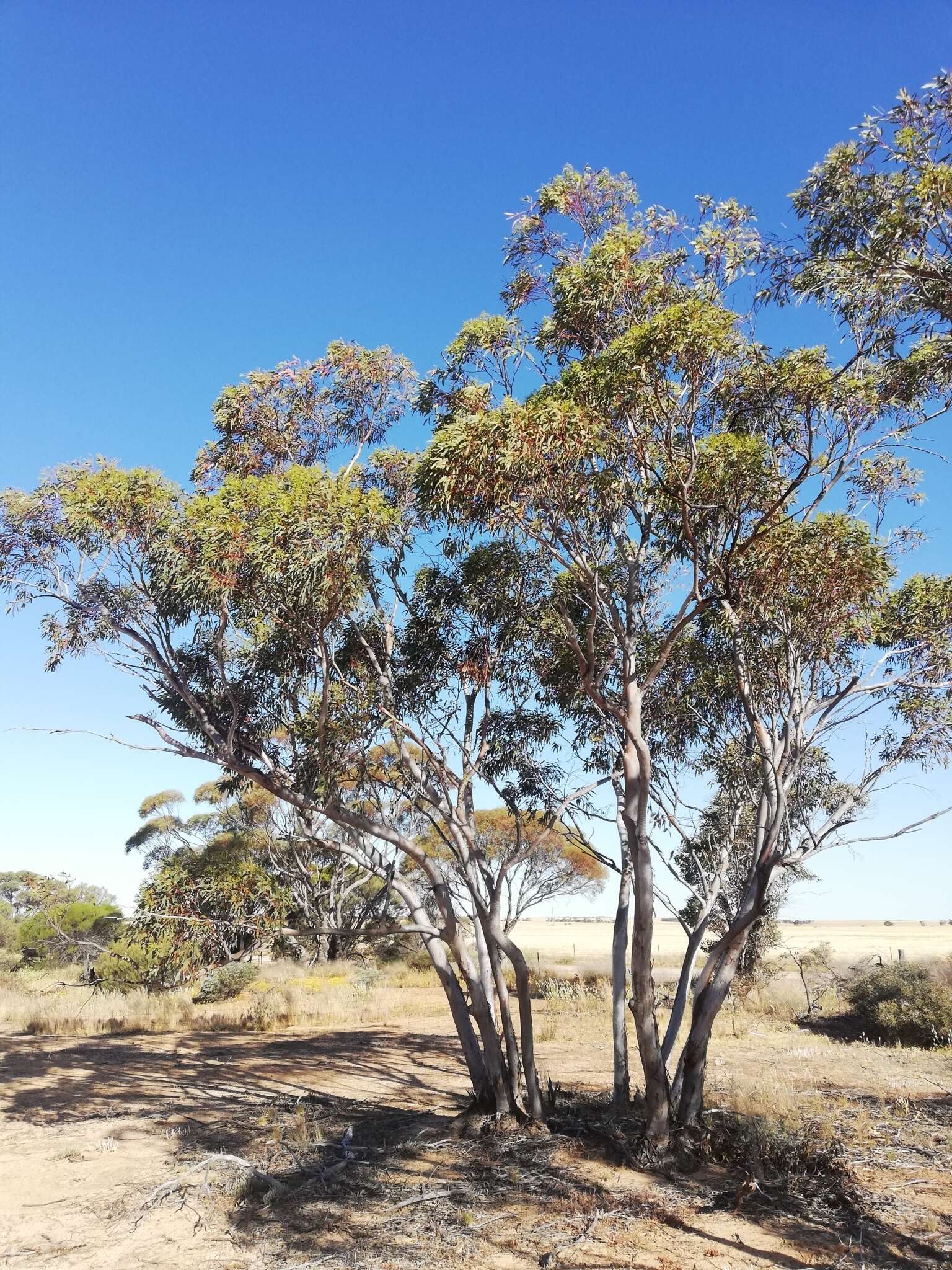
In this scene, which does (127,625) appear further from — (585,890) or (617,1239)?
(585,890)

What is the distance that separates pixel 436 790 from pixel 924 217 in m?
7.21

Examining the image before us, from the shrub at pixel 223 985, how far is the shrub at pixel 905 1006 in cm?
1405

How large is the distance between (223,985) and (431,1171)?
15.6m

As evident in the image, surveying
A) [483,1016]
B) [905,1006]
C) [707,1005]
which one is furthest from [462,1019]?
[905,1006]

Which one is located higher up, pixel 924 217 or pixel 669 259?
pixel 669 259

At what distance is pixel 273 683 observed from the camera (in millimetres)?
10492

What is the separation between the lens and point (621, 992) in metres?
10.2

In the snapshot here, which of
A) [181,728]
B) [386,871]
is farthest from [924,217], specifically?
[181,728]

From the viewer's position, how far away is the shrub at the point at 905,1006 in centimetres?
1539

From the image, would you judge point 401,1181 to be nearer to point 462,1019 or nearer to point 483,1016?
point 483,1016

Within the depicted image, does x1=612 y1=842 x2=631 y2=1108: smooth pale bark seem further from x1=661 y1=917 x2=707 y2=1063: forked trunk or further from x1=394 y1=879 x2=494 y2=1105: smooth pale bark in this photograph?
x1=394 y1=879 x2=494 y2=1105: smooth pale bark

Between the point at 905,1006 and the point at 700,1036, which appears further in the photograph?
the point at 905,1006

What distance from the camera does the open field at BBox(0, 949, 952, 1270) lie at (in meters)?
6.11

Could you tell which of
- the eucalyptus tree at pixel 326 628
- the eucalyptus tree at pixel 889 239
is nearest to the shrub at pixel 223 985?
the eucalyptus tree at pixel 326 628
